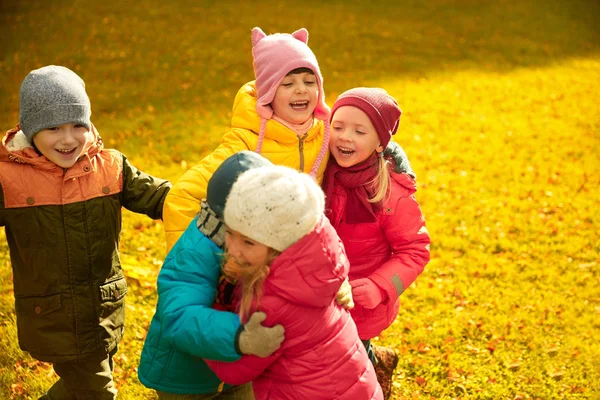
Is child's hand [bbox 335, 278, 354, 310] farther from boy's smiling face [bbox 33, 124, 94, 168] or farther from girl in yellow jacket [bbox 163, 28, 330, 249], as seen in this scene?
boy's smiling face [bbox 33, 124, 94, 168]

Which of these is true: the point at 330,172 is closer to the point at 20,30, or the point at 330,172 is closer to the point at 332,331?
the point at 332,331

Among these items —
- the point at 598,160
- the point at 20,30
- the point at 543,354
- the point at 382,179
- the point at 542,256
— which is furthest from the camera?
the point at 20,30

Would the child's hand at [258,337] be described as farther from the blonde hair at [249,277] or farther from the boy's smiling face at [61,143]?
the boy's smiling face at [61,143]

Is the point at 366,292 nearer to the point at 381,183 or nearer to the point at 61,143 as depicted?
the point at 381,183

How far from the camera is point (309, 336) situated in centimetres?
277

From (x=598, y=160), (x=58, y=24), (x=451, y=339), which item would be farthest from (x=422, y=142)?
(x=58, y=24)

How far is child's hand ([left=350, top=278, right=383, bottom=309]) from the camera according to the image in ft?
12.0

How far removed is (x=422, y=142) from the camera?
10.0 m

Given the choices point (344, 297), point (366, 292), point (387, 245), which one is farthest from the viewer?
point (387, 245)

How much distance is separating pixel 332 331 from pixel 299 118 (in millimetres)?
1411

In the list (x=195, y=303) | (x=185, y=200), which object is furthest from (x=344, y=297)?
(x=185, y=200)

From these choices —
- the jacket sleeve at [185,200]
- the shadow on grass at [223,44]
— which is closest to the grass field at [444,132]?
the shadow on grass at [223,44]

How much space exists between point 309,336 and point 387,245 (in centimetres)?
134

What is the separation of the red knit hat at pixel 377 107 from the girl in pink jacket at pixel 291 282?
1.08m
